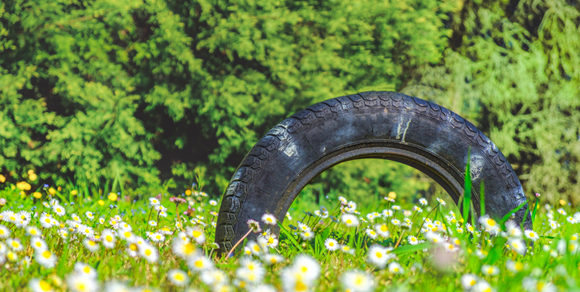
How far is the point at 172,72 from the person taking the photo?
146 inches

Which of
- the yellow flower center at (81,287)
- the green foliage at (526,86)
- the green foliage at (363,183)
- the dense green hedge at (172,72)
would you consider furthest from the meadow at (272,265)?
the green foliage at (526,86)

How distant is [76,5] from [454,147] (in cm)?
381

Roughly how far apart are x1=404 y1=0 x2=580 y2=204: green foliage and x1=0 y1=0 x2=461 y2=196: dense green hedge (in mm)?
431

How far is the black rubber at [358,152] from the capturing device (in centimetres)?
165

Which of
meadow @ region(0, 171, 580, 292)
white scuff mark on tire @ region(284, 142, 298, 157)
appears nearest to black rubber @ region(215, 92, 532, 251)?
white scuff mark on tire @ region(284, 142, 298, 157)

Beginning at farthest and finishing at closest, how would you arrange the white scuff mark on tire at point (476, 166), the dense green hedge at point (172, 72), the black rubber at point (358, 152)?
the dense green hedge at point (172, 72) < the white scuff mark on tire at point (476, 166) < the black rubber at point (358, 152)

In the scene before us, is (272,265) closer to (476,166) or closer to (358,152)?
(358,152)

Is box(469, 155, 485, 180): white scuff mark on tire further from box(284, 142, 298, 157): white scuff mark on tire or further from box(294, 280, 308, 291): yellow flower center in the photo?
box(294, 280, 308, 291): yellow flower center

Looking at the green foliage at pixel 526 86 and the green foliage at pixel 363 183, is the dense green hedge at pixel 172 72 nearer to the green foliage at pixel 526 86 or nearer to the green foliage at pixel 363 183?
the green foliage at pixel 526 86

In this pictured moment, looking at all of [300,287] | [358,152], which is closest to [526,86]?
[358,152]

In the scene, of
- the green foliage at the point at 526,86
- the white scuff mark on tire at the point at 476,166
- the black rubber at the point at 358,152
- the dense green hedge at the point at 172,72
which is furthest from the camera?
the green foliage at the point at 526,86

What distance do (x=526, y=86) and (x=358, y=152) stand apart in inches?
126

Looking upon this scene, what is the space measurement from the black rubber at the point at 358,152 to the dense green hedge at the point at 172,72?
187cm

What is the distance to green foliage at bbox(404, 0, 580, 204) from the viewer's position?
403 cm
